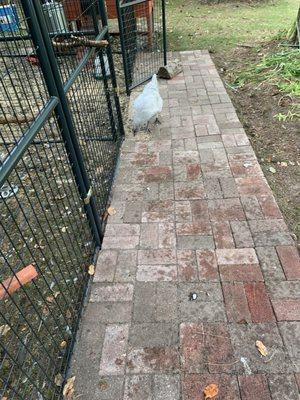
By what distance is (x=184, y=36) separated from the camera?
7.83m

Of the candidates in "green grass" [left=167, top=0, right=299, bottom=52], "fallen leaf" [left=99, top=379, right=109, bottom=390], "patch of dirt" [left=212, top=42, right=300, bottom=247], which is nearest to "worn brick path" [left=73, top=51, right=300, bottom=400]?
"fallen leaf" [left=99, top=379, right=109, bottom=390]

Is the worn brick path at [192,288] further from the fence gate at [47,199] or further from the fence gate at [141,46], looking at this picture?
the fence gate at [141,46]

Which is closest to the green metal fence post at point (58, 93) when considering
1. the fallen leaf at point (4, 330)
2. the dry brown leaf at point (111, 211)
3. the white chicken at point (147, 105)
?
the dry brown leaf at point (111, 211)

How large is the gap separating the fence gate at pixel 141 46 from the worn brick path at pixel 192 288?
224cm

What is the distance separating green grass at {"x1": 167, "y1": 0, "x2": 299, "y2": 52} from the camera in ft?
24.2

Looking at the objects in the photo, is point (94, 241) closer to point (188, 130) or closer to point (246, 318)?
point (246, 318)

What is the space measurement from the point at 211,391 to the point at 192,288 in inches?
28.8

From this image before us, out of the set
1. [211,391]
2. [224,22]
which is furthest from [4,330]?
[224,22]

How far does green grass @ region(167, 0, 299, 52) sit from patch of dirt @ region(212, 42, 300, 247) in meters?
1.38

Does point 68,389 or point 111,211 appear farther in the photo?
point 111,211

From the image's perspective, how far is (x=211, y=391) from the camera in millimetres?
2086

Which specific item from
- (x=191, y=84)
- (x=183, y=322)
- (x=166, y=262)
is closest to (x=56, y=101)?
(x=166, y=262)

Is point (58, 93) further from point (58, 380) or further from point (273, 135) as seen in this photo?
point (273, 135)

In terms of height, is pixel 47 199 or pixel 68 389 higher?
pixel 47 199
